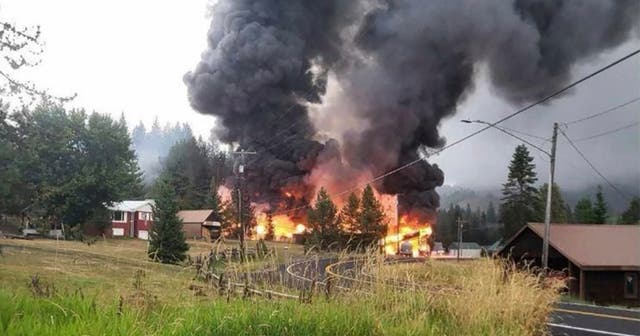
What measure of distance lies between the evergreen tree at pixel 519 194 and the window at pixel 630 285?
49.0 m

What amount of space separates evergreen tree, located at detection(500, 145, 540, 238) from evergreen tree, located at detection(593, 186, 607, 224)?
766 cm

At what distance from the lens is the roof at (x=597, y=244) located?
28.6m

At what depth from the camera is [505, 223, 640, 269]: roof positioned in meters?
28.6

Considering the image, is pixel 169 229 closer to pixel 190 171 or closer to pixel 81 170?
pixel 81 170

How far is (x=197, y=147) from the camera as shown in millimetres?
108875

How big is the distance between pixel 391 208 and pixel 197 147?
154 feet

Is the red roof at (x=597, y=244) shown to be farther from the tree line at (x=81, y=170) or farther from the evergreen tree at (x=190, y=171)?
the evergreen tree at (x=190, y=171)

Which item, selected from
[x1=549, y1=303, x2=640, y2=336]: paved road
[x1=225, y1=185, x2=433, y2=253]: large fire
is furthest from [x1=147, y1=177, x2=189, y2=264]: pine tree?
[x1=225, y1=185, x2=433, y2=253]: large fire

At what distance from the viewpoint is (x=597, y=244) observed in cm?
3056

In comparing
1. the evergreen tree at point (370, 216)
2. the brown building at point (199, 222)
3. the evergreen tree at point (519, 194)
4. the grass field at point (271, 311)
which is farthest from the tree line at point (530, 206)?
the grass field at point (271, 311)

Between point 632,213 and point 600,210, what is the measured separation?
20.6ft

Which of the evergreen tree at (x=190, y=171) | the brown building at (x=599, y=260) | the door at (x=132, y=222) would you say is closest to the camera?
the brown building at (x=599, y=260)

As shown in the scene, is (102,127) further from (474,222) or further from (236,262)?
(474,222)

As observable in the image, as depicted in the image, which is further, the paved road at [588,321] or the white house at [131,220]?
the white house at [131,220]
